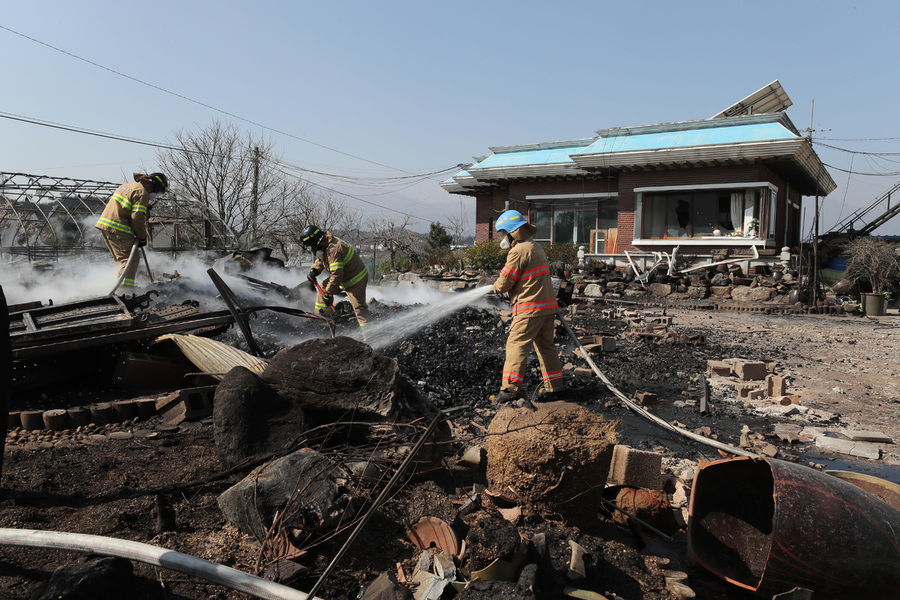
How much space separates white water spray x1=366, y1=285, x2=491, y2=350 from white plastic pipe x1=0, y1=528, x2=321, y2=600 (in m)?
5.41

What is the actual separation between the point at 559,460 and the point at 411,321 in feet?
22.2

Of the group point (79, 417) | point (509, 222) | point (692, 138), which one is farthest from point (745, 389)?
point (692, 138)

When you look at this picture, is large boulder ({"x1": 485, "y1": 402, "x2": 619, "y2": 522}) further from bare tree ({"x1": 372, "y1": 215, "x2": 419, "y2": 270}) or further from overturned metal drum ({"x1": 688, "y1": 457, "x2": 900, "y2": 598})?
bare tree ({"x1": 372, "y1": 215, "x2": 419, "y2": 270})

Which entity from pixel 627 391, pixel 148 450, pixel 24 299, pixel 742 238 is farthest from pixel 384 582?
pixel 742 238

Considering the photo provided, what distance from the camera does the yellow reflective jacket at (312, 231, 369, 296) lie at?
771cm

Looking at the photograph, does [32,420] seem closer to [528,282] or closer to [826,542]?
[528,282]

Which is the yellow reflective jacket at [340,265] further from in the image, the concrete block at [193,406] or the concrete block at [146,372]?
the concrete block at [193,406]

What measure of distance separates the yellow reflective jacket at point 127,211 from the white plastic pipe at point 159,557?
627 cm

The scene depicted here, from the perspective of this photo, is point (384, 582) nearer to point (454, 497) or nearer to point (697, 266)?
point (454, 497)

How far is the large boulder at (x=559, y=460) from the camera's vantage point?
9.68 ft

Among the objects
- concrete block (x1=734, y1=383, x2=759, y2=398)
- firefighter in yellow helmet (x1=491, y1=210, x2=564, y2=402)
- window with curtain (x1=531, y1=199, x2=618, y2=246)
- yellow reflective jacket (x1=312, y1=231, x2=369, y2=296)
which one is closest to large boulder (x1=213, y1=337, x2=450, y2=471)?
firefighter in yellow helmet (x1=491, y1=210, x2=564, y2=402)

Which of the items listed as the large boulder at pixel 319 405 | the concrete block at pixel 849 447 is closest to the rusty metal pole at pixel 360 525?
the large boulder at pixel 319 405

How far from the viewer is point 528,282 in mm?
5562

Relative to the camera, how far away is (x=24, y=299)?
27.7 ft
